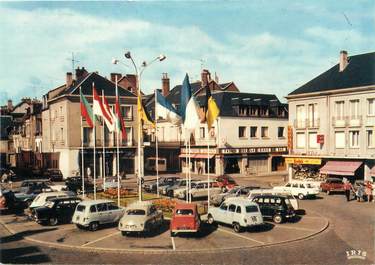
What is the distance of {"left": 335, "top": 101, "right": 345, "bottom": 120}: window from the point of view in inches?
1738

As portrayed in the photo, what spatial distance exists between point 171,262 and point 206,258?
1534 millimetres

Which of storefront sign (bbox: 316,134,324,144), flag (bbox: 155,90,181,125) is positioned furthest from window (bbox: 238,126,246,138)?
flag (bbox: 155,90,181,125)

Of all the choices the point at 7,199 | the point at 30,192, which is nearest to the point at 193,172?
the point at 30,192

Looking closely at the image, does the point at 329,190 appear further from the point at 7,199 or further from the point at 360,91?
the point at 7,199

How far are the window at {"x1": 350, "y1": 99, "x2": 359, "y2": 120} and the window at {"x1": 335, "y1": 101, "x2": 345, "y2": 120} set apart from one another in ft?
3.41

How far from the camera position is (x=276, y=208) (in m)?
25.5

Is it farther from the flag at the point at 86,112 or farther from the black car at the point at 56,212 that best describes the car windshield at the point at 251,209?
the flag at the point at 86,112

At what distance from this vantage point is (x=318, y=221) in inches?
1029

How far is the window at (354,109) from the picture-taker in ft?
140

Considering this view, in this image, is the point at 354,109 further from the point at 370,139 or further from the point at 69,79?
the point at 69,79

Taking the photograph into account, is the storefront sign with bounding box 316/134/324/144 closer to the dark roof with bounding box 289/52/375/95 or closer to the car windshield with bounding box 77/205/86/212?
the dark roof with bounding box 289/52/375/95

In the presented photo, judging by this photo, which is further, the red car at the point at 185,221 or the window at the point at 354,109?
the window at the point at 354,109

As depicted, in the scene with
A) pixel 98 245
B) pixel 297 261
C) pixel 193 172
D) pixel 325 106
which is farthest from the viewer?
pixel 193 172

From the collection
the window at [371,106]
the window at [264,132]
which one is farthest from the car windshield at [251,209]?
the window at [264,132]
